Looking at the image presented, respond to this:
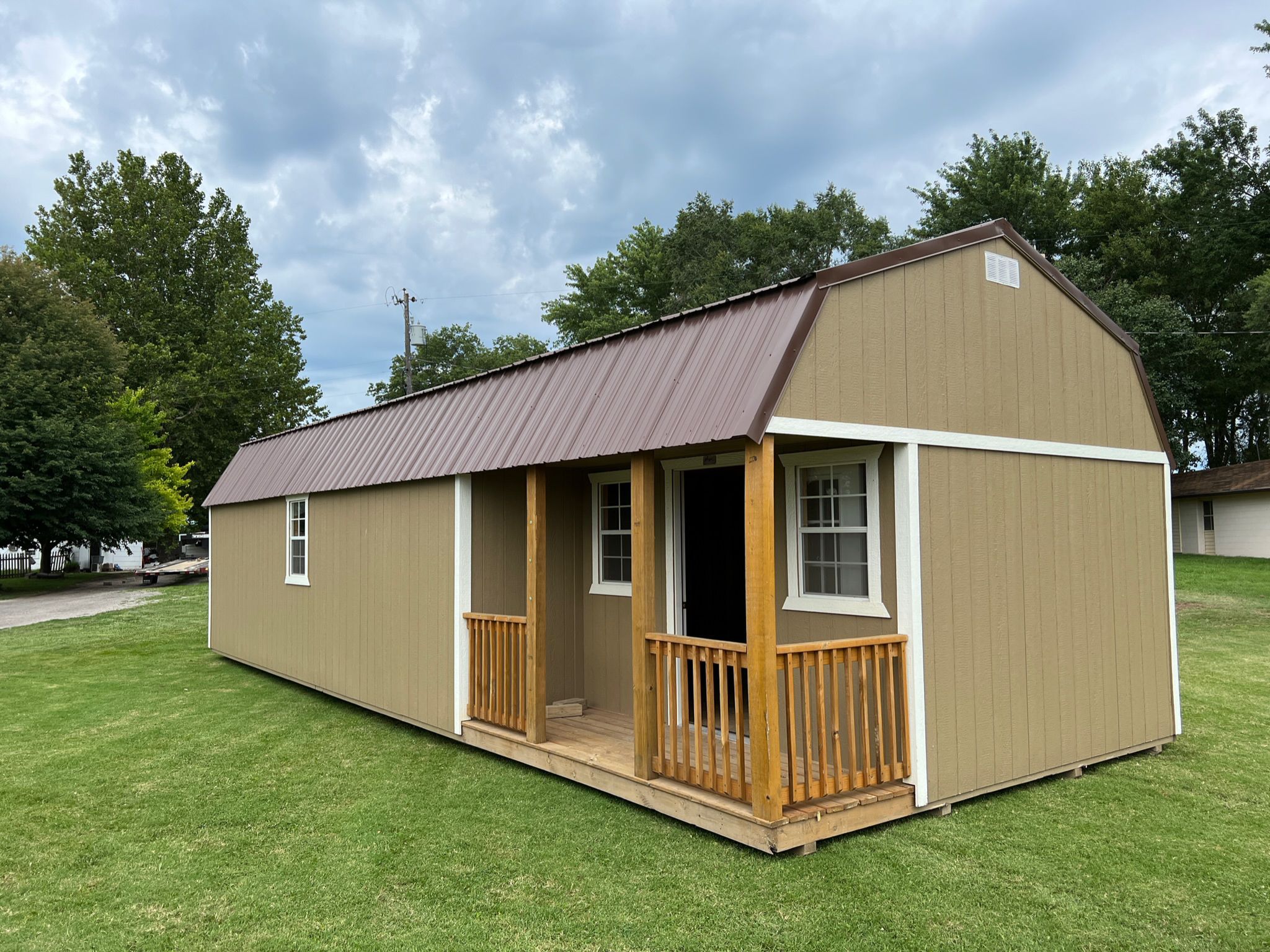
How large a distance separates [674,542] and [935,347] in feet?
8.02

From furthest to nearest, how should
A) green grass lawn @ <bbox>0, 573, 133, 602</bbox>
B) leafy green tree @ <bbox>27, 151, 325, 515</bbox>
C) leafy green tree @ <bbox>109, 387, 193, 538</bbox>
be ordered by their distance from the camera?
1. leafy green tree @ <bbox>27, 151, 325, 515</bbox>
2. leafy green tree @ <bbox>109, 387, 193, 538</bbox>
3. green grass lawn @ <bbox>0, 573, 133, 602</bbox>

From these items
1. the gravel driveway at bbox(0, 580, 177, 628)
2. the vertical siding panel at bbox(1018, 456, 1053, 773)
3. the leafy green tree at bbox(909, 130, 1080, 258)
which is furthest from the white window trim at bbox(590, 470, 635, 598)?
the leafy green tree at bbox(909, 130, 1080, 258)

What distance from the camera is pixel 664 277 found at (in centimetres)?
3488

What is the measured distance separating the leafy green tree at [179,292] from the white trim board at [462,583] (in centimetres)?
2605

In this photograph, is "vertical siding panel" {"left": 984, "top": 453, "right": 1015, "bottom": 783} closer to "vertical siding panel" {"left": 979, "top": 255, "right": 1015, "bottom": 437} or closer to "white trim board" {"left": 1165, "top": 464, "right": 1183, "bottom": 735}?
"vertical siding panel" {"left": 979, "top": 255, "right": 1015, "bottom": 437}

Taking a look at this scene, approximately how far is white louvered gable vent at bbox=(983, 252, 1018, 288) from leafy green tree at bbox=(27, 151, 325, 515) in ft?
96.1

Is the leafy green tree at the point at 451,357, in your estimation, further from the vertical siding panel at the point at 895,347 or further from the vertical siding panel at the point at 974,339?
the vertical siding panel at the point at 895,347

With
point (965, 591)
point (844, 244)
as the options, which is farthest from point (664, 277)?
point (965, 591)

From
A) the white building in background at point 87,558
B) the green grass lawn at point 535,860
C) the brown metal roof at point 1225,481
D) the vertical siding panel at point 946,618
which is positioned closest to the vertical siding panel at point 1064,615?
the green grass lawn at point 535,860

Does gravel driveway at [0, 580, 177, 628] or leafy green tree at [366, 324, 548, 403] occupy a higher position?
leafy green tree at [366, 324, 548, 403]

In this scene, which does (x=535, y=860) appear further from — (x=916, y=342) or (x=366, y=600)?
(x=366, y=600)

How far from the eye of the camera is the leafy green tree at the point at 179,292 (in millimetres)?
30312

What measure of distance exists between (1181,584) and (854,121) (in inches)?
485

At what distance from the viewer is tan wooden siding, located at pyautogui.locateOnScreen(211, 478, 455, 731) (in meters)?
7.16
